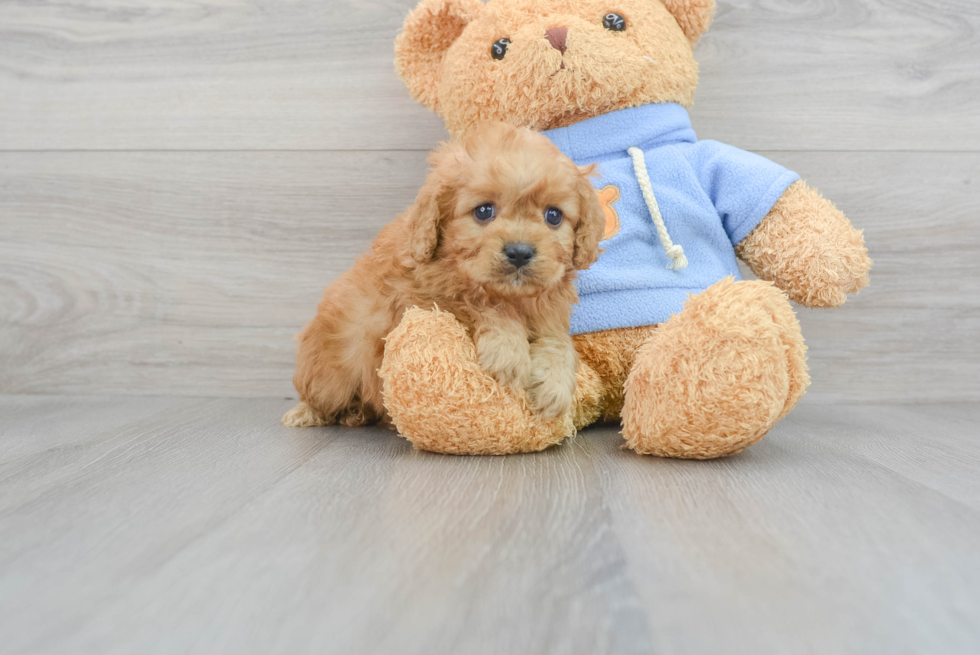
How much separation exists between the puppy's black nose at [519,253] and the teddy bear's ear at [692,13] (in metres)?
0.65

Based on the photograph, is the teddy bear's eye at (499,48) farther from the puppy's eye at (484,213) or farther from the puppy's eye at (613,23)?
the puppy's eye at (484,213)

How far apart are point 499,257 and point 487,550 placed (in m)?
0.39

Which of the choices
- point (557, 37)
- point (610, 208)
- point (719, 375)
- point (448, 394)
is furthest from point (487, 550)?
point (557, 37)

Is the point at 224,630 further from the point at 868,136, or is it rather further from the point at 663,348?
the point at 868,136

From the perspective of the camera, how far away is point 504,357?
3.20 feet

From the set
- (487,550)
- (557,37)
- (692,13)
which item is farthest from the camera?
(692,13)

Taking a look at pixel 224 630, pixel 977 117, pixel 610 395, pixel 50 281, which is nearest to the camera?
pixel 224 630

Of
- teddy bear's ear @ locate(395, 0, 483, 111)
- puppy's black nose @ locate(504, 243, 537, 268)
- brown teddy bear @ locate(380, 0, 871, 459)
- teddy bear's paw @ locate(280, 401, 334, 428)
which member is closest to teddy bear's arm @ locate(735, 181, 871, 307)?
brown teddy bear @ locate(380, 0, 871, 459)

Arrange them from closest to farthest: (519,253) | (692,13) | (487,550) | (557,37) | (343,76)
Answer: (487,550) < (519,253) < (557,37) < (692,13) < (343,76)

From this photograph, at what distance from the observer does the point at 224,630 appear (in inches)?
20.6

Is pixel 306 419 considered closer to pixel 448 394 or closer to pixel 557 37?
pixel 448 394

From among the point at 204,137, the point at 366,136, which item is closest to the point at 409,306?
the point at 366,136

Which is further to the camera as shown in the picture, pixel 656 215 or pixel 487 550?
pixel 656 215

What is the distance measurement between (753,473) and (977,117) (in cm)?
112
